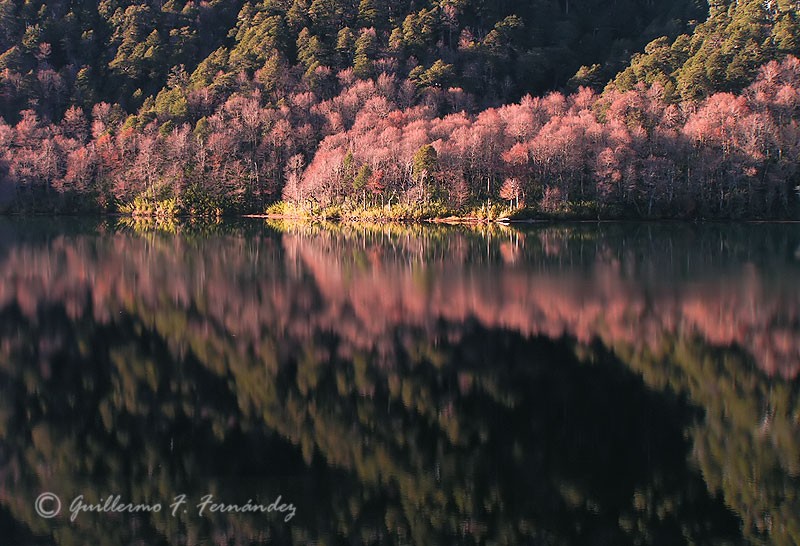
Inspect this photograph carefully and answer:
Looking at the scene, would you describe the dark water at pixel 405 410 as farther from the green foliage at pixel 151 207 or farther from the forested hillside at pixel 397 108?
the green foliage at pixel 151 207

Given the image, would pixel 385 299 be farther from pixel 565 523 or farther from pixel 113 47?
pixel 113 47

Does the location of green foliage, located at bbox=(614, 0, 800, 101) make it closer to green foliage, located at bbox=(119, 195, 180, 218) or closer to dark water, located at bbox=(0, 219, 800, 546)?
green foliage, located at bbox=(119, 195, 180, 218)

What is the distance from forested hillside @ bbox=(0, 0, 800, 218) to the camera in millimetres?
83250

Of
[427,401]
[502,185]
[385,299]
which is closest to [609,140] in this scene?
[502,185]

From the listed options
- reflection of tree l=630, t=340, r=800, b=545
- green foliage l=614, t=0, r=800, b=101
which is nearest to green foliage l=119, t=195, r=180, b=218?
green foliage l=614, t=0, r=800, b=101

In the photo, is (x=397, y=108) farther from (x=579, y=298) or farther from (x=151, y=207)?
(x=579, y=298)

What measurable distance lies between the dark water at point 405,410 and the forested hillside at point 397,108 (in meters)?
50.6

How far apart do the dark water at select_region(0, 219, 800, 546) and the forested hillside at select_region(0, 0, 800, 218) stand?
166 ft

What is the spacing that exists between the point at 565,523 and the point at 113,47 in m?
160

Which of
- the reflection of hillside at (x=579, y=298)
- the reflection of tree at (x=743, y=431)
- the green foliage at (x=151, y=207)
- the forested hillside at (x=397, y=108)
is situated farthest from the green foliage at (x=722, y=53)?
the reflection of tree at (x=743, y=431)

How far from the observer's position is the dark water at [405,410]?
1219 centimetres

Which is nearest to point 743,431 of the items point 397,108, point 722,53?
point 722,53

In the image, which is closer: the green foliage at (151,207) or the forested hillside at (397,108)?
the forested hillside at (397,108)

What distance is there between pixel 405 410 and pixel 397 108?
105107 mm
